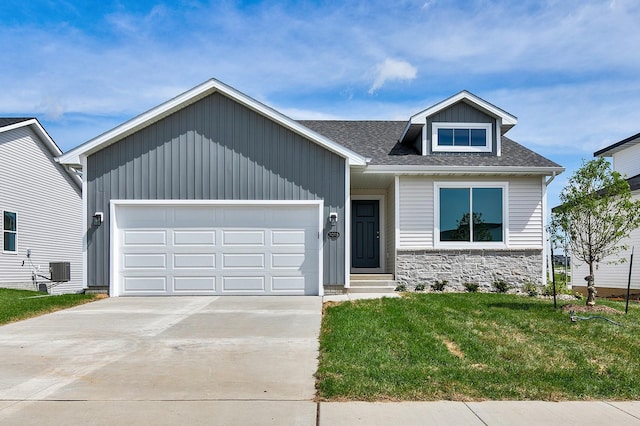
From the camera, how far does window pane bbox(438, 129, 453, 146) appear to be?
15.1 metres

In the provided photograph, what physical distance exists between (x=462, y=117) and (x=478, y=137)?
750mm

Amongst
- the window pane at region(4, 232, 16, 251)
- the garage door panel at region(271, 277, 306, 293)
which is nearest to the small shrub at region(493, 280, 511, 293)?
the garage door panel at region(271, 277, 306, 293)

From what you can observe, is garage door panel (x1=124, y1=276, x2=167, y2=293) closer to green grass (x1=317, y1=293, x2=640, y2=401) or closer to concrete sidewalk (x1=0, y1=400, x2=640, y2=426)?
green grass (x1=317, y1=293, x2=640, y2=401)

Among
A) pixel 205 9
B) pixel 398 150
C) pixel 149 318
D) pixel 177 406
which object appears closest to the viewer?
pixel 177 406

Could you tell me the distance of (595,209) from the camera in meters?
10.5

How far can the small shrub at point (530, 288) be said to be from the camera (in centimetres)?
1404

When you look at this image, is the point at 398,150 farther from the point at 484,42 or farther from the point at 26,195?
the point at 26,195

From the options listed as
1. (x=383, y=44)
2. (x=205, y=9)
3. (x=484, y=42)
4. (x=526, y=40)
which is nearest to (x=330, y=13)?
(x=383, y=44)

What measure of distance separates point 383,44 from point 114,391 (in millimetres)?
Answer: 10892

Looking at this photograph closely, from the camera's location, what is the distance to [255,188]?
13289 mm

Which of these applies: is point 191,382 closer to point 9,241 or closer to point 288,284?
point 288,284

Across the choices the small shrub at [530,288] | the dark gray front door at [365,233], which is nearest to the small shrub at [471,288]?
the small shrub at [530,288]

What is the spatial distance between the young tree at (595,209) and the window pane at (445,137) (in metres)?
4.80

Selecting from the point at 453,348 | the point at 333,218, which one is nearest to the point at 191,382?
the point at 453,348
